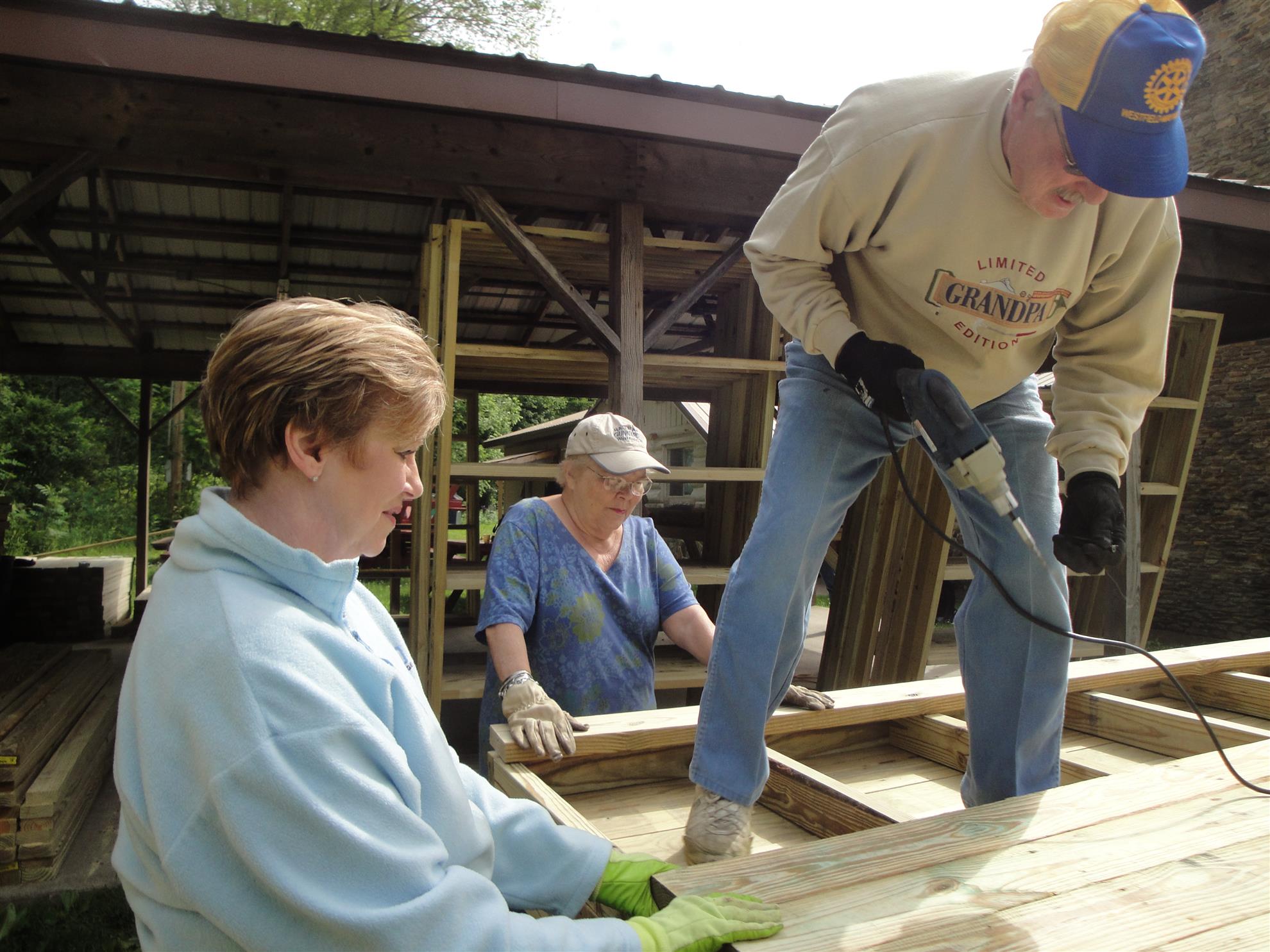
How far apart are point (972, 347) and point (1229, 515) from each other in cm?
1222

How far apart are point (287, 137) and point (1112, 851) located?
3.97m

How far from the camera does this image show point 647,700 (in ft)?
9.96

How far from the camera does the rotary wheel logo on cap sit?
1.41 meters

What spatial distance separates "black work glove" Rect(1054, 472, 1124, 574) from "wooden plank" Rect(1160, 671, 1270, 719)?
4.77ft

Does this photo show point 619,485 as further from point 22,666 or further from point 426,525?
point 22,666

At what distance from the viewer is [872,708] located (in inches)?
94.3

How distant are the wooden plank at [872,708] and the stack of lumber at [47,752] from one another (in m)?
2.76

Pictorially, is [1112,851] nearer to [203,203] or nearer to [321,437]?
[321,437]

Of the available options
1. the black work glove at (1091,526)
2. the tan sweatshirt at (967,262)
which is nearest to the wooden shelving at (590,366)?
the tan sweatshirt at (967,262)

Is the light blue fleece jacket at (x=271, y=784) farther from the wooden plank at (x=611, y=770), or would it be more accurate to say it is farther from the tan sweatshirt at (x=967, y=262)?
the tan sweatshirt at (x=967, y=262)

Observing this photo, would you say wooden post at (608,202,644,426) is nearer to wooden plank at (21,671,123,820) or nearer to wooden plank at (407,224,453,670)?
wooden plank at (407,224,453,670)

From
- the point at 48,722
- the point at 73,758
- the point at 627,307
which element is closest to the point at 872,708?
the point at 627,307

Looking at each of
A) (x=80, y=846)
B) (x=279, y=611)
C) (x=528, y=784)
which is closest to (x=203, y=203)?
(x=80, y=846)

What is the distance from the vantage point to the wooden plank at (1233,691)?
2.76 metres
